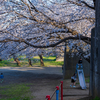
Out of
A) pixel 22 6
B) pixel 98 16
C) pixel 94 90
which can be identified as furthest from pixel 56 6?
pixel 94 90

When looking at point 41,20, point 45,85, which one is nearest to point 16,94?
point 45,85

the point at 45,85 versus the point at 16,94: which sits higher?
the point at 16,94

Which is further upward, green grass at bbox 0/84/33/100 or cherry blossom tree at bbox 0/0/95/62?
cherry blossom tree at bbox 0/0/95/62

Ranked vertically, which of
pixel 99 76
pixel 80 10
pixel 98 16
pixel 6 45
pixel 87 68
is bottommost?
pixel 87 68

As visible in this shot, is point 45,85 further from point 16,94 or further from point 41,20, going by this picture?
point 41,20

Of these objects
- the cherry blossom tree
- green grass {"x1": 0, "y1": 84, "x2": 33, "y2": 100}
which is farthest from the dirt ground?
the cherry blossom tree

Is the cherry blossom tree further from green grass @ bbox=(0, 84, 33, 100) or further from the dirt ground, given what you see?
green grass @ bbox=(0, 84, 33, 100)

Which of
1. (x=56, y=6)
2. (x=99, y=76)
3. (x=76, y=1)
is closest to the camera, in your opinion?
(x=99, y=76)

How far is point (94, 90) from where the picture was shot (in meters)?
7.56

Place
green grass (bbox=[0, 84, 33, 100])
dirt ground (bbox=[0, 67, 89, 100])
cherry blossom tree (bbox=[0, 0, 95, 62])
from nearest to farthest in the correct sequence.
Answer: green grass (bbox=[0, 84, 33, 100])
dirt ground (bbox=[0, 67, 89, 100])
cherry blossom tree (bbox=[0, 0, 95, 62])

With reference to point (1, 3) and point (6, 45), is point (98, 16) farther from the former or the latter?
point (6, 45)

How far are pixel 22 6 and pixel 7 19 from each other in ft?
5.45

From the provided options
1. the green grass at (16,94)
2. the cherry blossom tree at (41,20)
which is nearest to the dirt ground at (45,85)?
the green grass at (16,94)

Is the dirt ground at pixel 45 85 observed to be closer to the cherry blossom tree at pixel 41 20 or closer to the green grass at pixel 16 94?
the green grass at pixel 16 94
